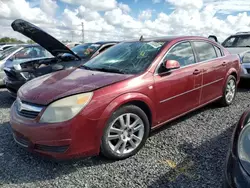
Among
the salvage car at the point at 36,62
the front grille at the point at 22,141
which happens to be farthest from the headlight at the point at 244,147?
the salvage car at the point at 36,62

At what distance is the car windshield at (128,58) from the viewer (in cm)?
331

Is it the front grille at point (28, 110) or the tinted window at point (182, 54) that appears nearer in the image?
the front grille at point (28, 110)

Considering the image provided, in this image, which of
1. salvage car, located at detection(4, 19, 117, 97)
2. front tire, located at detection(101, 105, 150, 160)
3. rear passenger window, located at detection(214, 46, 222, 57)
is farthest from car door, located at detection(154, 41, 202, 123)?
salvage car, located at detection(4, 19, 117, 97)

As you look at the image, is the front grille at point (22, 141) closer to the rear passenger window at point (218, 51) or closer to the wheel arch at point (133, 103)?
the wheel arch at point (133, 103)

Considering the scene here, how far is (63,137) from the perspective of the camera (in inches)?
98.9

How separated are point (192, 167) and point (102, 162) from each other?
1.06m

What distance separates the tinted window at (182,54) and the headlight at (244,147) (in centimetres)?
181

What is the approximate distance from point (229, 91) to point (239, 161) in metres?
3.59

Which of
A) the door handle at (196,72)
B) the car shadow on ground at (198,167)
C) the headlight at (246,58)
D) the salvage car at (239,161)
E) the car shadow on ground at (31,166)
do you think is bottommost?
the car shadow on ground at (198,167)

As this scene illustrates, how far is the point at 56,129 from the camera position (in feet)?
8.20

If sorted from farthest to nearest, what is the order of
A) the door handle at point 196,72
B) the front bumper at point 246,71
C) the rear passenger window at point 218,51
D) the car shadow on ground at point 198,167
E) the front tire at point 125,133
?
the front bumper at point 246,71, the rear passenger window at point 218,51, the door handle at point 196,72, the front tire at point 125,133, the car shadow on ground at point 198,167

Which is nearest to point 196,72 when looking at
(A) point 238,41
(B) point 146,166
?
(B) point 146,166

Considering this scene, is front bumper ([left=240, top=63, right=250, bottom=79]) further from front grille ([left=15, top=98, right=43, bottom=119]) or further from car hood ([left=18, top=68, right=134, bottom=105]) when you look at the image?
front grille ([left=15, top=98, right=43, bottom=119])

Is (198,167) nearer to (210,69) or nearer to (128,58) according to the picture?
(128,58)
